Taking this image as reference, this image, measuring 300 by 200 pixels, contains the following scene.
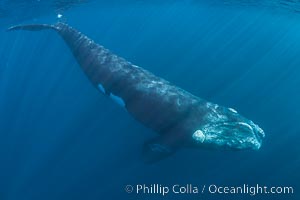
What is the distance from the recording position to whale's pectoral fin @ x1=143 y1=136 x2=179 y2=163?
10016 mm

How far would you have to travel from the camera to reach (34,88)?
24.2 m

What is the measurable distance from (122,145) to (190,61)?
48.4ft

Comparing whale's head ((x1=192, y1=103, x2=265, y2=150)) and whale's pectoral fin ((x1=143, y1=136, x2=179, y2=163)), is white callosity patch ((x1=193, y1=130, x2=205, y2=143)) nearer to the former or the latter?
whale's head ((x1=192, y1=103, x2=265, y2=150))

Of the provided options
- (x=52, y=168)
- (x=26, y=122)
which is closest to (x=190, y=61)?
(x=26, y=122)

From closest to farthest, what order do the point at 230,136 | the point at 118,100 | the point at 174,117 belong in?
1. the point at 230,136
2. the point at 174,117
3. the point at 118,100

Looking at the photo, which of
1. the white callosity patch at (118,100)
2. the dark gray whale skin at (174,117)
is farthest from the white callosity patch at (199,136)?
the white callosity patch at (118,100)

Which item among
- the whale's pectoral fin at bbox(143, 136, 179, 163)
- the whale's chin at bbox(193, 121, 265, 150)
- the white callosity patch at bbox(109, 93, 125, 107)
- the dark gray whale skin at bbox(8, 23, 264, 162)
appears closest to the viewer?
the whale's chin at bbox(193, 121, 265, 150)

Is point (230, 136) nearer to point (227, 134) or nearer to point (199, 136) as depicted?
point (227, 134)

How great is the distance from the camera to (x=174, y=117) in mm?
10078

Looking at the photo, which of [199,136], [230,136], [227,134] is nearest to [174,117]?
[199,136]

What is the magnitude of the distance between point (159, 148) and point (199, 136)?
1.42 metres

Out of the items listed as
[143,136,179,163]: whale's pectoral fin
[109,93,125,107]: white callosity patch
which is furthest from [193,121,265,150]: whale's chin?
[109,93,125,107]: white callosity patch

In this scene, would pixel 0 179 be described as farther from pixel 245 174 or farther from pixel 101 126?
pixel 245 174

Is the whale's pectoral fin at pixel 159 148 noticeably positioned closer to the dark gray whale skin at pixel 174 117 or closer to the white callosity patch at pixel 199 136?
the dark gray whale skin at pixel 174 117
